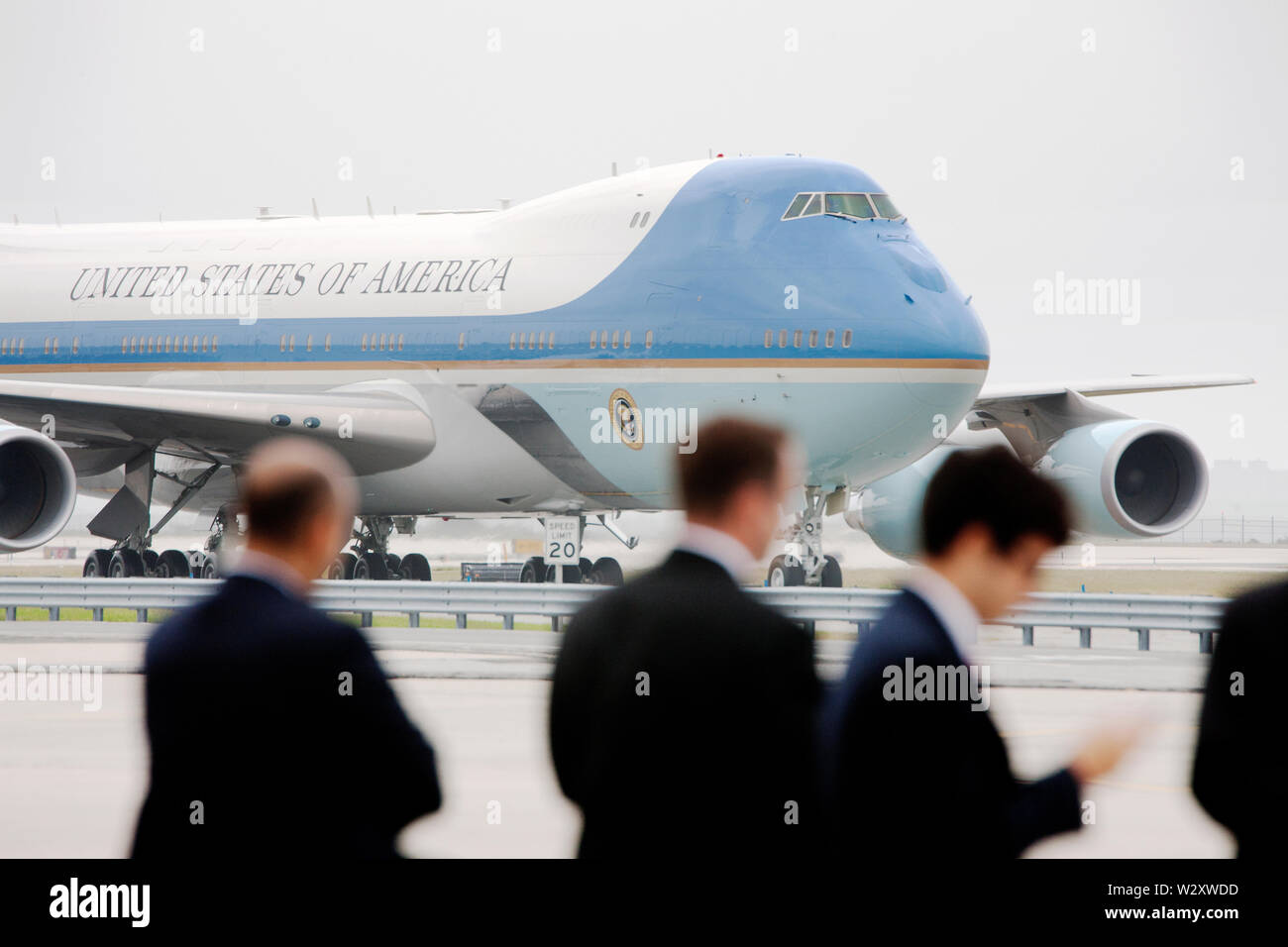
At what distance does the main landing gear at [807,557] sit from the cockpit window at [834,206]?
3.07 m

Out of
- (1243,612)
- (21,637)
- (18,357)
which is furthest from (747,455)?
(18,357)

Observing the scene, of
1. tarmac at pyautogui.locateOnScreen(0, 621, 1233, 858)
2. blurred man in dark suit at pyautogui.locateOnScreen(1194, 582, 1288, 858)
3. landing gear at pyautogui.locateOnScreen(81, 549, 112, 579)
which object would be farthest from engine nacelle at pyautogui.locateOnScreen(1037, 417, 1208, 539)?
blurred man in dark suit at pyautogui.locateOnScreen(1194, 582, 1288, 858)

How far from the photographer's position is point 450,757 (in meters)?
11.2

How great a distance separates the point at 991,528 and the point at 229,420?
20237mm

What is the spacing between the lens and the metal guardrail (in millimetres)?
17031

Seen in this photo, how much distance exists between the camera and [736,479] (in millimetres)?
4047

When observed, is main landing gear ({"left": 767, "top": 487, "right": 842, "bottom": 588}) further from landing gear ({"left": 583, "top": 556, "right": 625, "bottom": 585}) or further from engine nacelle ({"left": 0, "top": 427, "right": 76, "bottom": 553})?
engine nacelle ({"left": 0, "top": 427, "right": 76, "bottom": 553})

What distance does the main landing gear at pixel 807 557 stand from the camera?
21.0 meters

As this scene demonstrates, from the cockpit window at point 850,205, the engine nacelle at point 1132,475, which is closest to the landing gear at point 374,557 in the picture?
the cockpit window at point 850,205

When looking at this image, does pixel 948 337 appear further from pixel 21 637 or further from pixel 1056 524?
pixel 1056 524

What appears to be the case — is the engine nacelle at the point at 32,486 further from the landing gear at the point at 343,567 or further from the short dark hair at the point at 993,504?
the short dark hair at the point at 993,504

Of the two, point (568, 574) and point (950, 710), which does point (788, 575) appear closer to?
point (568, 574)

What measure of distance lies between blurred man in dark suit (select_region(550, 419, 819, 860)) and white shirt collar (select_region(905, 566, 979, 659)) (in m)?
0.29
